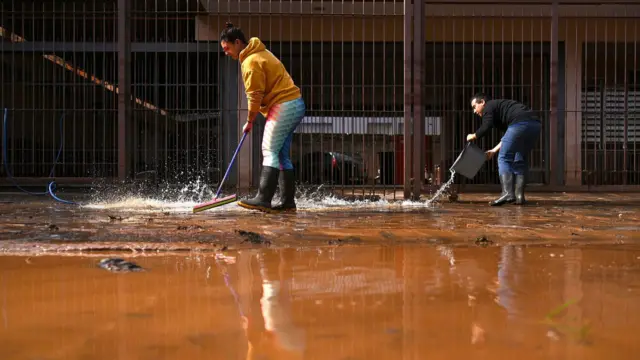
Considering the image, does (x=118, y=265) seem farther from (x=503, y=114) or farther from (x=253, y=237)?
(x=503, y=114)

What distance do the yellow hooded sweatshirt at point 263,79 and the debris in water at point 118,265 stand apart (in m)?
2.68

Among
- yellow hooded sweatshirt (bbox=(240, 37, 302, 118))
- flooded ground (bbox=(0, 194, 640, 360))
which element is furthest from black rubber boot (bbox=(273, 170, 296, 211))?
flooded ground (bbox=(0, 194, 640, 360))

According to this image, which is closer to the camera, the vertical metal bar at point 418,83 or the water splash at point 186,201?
the water splash at point 186,201

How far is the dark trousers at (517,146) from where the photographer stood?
6.45 m

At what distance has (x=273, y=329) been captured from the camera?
1563 millimetres

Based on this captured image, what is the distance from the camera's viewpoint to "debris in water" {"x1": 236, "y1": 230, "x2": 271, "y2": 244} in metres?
3.18

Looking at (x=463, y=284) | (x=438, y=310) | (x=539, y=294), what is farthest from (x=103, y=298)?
(x=539, y=294)

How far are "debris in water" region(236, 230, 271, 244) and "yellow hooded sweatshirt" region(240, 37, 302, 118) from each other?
186cm

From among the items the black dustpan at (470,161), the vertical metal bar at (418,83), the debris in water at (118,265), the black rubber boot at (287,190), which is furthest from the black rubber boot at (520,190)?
the debris in water at (118,265)

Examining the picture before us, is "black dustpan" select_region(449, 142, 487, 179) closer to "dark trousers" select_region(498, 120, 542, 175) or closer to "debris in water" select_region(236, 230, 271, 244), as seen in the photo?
"dark trousers" select_region(498, 120, 542, 175)

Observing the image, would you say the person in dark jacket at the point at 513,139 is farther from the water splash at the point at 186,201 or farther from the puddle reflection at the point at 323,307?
the puddle reflection at the point at 323,307

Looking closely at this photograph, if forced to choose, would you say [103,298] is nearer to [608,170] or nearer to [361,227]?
[361,227]

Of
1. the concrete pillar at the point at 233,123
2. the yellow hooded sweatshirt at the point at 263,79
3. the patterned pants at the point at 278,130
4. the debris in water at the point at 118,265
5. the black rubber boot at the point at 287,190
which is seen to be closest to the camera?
the debris in water at the point at 118,265

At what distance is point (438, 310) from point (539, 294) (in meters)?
0.40
